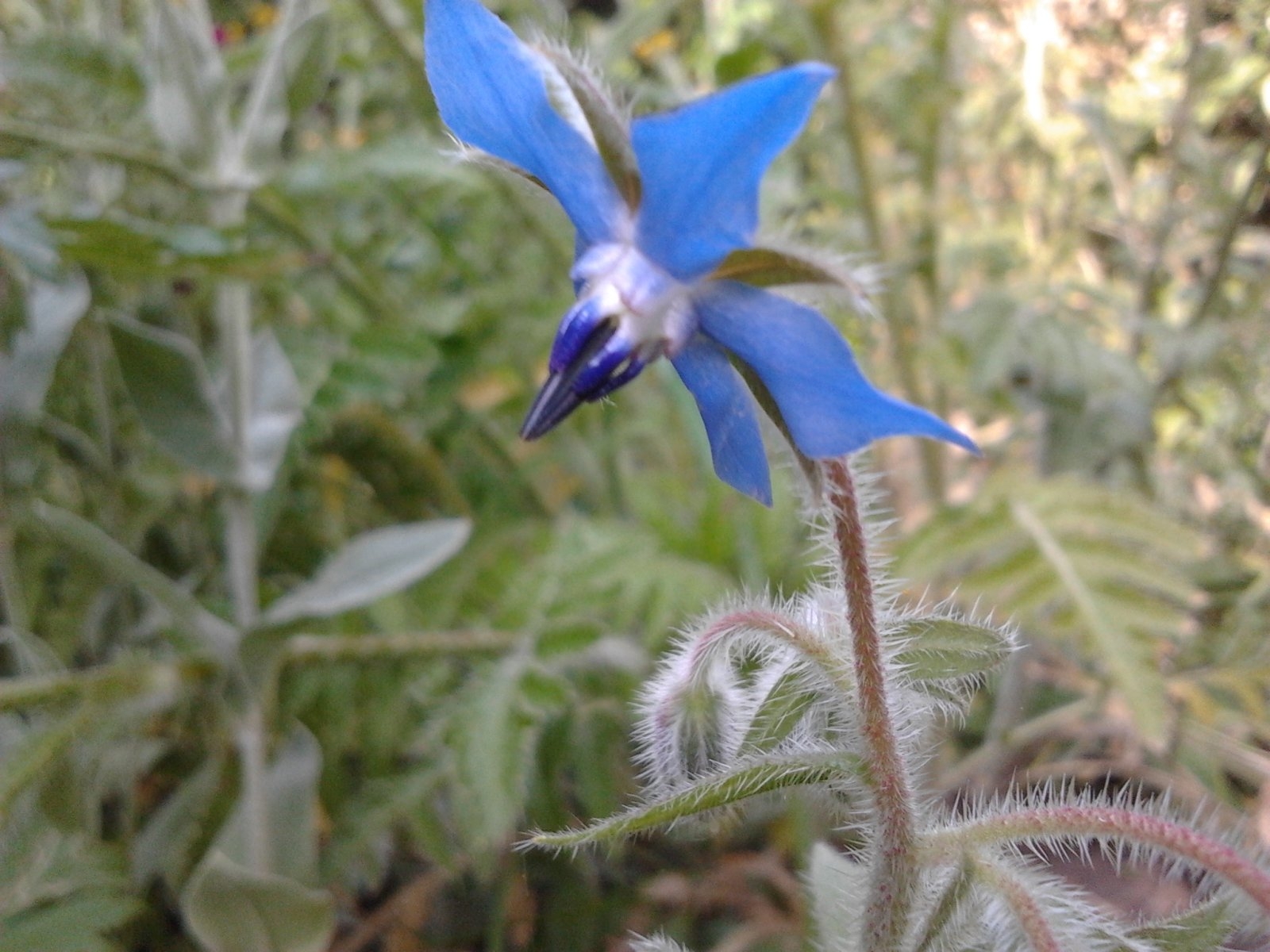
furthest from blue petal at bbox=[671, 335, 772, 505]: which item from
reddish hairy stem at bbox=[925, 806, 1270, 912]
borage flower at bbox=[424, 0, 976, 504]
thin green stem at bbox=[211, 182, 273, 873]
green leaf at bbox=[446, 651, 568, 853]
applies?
thin green stem at bbox=[211, 182, 273, 873]

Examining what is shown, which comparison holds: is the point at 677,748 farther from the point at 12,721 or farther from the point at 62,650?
the point at 62,650

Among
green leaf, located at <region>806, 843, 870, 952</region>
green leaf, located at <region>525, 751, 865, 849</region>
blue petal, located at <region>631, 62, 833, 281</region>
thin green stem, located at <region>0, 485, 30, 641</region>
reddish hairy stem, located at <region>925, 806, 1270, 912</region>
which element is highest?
blue petal, located at <region>631, 62, 833, 281</region>

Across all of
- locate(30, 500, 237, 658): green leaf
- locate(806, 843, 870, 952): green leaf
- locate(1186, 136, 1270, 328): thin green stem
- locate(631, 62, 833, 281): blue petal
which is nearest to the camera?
locate(631, 62, 833, 281): blue petal

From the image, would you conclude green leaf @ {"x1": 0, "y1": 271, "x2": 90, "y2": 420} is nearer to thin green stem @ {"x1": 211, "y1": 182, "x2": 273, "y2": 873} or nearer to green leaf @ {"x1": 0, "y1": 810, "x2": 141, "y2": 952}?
thin green stem @ {"x1": 211, "y1": 182, "x2": 273, "y2": 873}

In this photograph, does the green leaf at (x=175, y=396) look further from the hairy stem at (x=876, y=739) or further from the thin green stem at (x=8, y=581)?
the hairy stem at (x=876, y=739)

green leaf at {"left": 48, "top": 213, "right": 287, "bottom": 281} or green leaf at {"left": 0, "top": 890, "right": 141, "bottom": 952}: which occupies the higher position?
green leaf at {"left": 48, "top": 213, "right": 287, "bottom": 281}

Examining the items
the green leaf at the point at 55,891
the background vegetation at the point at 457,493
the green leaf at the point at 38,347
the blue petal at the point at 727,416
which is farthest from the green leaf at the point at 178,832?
the blue petal at the point at 727,416

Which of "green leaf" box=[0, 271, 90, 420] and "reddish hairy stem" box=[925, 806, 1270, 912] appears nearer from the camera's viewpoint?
"reddish hairy stem" box=[925, 806, 1270, 912]
